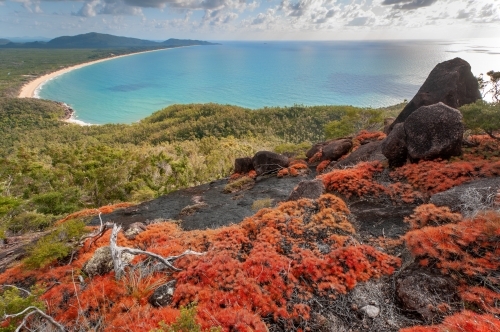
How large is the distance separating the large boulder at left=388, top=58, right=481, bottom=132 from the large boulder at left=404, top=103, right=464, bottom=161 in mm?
4414

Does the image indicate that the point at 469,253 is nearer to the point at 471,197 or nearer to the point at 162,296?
the point at 471,197

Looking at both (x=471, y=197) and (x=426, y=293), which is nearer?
(x=426, y=293)

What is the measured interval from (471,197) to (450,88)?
10.9m

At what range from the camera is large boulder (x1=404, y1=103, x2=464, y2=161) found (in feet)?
35.2

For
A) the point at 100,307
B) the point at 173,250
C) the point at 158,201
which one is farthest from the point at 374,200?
the point at 158,201

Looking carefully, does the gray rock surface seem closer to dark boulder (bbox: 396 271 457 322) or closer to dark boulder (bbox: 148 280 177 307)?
dark boulder (bbox: 148 280 177 307)

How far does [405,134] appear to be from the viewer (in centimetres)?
1212

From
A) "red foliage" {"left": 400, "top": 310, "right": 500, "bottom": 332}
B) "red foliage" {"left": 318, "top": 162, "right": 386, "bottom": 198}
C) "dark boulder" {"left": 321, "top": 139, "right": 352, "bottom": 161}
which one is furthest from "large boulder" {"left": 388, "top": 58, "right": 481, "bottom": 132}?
"red foliage" {"left": 400, "top": 310, "right": 500, "bottom": 332}

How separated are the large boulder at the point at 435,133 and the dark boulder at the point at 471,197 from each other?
8.66ft

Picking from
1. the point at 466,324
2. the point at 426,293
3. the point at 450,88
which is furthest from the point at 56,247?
the point at 450,88

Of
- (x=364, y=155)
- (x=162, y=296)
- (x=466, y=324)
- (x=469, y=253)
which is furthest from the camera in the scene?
(x=364, y=155)

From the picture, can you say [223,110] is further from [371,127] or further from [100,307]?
[100,307]

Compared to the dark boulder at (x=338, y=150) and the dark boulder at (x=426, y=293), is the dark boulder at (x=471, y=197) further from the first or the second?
the dark boulder at (x=338, y=150)

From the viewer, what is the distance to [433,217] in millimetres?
7375
